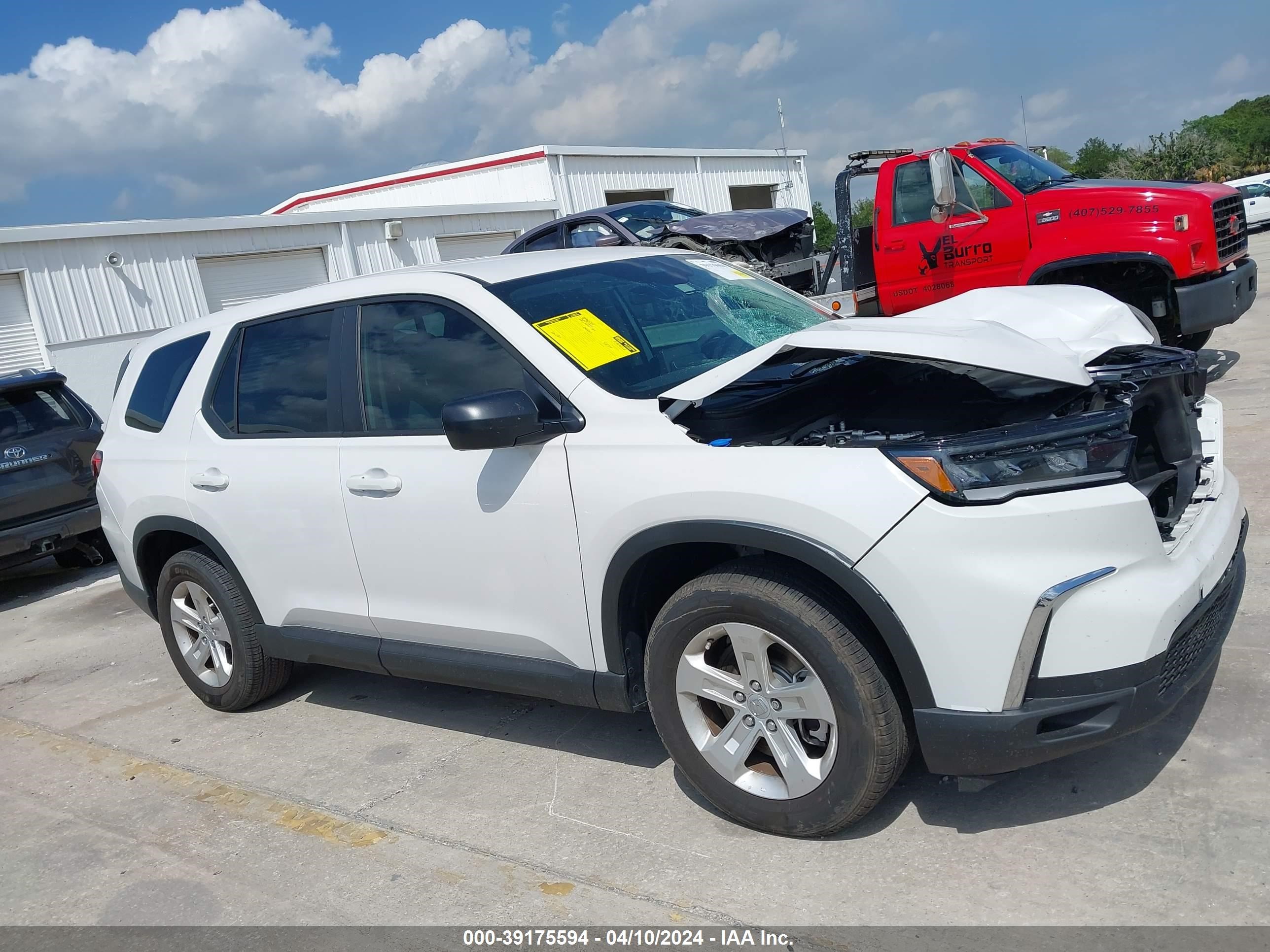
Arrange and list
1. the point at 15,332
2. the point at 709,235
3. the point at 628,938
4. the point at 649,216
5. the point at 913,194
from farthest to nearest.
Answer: the point at 15,332
the point at 649,216
the point at 709,235
the point at 913,194
the point at 628,938

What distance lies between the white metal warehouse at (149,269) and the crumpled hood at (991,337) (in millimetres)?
11649

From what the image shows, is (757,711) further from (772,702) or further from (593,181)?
(593,181)

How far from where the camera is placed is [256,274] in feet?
56.4

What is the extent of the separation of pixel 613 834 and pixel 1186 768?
1.75 meters

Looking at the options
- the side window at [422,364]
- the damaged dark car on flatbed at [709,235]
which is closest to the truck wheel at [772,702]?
the side window at [422,364]

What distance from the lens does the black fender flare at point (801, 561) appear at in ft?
9.20

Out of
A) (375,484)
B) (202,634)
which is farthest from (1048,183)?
(202,634)

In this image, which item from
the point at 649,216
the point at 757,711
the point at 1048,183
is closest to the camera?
the point at 757,711

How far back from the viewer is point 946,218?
8.88 m

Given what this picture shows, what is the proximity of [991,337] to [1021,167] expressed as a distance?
257 inches

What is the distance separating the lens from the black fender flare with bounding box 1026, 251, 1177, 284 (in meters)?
7.69

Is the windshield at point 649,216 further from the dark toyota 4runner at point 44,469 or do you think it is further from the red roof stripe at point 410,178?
the red roof stripe at point 410,178

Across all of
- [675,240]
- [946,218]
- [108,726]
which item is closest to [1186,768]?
[108,726]

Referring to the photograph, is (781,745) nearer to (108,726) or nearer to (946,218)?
(108,726)
